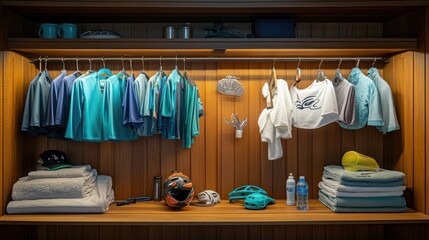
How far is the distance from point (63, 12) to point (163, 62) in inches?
30.7

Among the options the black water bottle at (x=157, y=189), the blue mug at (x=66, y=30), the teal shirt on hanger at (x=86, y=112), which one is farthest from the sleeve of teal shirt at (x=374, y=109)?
the blue mug at (x=66, y=30)

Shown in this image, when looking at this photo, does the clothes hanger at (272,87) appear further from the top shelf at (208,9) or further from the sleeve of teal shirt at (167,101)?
the sleeve of teal shirt at (167,101)

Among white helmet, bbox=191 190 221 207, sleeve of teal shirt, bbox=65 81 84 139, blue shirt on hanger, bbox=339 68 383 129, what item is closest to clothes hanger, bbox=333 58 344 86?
blue shirt on hanger, bbox=339 68 383 129

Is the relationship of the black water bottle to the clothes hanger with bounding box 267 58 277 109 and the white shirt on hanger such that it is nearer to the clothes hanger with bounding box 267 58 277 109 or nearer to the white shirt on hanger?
the white shirt on hanger

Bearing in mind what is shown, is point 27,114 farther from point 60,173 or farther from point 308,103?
point 308,103

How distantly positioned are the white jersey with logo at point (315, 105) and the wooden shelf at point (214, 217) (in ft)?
2.01

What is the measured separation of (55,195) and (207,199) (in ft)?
3.37

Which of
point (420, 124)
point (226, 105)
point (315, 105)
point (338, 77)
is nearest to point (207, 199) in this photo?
point (226, 105)

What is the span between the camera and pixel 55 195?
2543mm

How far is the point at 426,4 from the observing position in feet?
7.93

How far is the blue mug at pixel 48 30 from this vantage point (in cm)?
269

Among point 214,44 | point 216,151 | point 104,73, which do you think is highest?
point 214,44

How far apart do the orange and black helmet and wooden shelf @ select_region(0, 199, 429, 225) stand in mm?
59

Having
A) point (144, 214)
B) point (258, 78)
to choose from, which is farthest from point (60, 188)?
point (258, 78)
